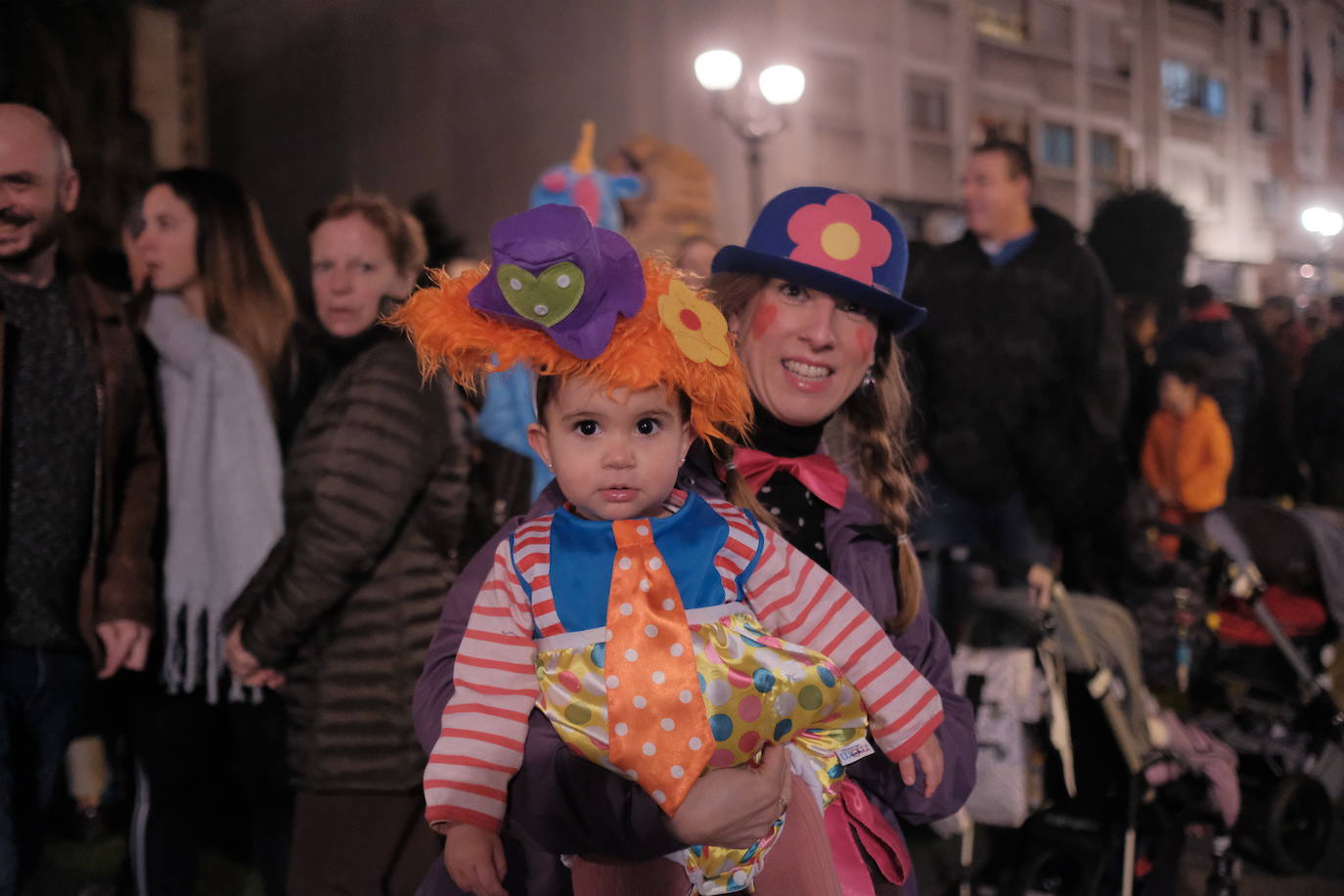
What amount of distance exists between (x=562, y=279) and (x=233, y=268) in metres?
2.09

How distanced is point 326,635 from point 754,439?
125 centimetres

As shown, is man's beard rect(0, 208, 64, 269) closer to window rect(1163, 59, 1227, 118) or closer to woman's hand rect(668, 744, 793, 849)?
woman's hand rect(668, 744, 793, 849)

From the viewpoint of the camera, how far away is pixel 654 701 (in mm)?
1290

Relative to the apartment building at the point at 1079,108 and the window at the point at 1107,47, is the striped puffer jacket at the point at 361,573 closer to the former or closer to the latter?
the apartment building at the point at 1079,108

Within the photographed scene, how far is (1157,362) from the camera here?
5605 millimetres

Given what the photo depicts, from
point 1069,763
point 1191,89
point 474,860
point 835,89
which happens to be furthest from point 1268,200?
point 474,860

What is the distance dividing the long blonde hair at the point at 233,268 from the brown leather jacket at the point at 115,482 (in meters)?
0.40

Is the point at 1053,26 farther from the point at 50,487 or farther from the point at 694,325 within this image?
the point at 694,325

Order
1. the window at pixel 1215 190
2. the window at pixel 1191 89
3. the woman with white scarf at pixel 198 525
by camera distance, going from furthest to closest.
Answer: the window at pixel 1215 190 < the window at pixel 1191 89 < the woman with white scarf at pixel 198 525

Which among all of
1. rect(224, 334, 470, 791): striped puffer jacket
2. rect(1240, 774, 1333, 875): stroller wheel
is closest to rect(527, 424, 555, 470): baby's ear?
rect(224, 334, 470, 791): striped puffer jacket

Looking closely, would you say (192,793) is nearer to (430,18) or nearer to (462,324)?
(462,324)

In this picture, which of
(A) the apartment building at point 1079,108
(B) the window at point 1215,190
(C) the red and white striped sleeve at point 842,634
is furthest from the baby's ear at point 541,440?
(B) the window at point 1215,190

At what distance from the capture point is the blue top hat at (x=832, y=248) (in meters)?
1.69

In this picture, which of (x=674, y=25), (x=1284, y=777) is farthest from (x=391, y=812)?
(x=674, y=25)
